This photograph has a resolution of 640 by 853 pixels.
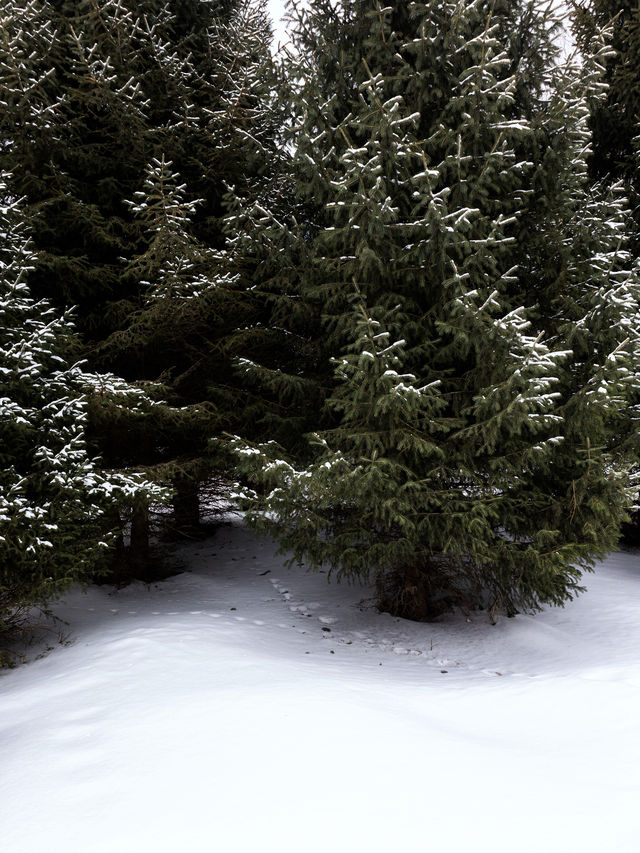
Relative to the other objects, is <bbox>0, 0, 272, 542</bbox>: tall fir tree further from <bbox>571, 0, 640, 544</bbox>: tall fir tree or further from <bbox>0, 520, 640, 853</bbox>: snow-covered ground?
<bbox>571, 0, 640, 544</bbox>: tall fir tree

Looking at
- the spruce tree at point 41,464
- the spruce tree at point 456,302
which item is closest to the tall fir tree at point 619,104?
the spruce tree at point 456,302

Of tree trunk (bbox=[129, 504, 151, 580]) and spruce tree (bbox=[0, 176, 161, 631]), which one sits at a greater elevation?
spruce tree (bbox=[0, 176, 161, 631])

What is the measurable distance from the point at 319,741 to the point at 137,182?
23.8ft

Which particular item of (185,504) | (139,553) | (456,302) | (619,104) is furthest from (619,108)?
(139,553)

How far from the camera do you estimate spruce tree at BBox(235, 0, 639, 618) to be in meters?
5.32

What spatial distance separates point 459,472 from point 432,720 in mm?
2584

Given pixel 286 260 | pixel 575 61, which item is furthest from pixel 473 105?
pixel 286 260

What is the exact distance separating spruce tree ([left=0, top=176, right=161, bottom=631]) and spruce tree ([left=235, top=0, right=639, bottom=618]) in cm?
176

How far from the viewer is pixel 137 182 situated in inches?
298

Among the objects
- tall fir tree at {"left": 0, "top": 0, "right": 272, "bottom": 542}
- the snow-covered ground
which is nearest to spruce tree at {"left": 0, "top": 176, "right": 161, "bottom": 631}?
tall fir tree at {"left": 0, "top": 0, "right": 272, "bottom": 542}

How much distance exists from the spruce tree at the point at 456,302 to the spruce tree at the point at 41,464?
1765mm

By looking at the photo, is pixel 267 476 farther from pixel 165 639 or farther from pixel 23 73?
pixel 23 73

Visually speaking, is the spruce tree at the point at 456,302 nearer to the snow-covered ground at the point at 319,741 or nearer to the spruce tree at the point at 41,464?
the snow-covered ground at the point at 319,741

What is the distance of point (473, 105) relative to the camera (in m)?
5.53
